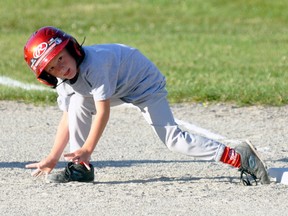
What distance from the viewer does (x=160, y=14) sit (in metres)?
19.4

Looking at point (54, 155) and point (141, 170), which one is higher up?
point (54, 155)

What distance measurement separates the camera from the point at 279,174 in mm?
6008

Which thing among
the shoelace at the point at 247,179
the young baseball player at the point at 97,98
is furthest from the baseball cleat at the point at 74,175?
the shoelace at the point at 247,179

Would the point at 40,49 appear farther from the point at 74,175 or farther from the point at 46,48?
Result: the point at 74,175

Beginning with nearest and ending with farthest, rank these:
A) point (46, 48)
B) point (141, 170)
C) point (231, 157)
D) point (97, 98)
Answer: point (46, 48)
point (97, 98)
point (231, 157)
point (141, 170)

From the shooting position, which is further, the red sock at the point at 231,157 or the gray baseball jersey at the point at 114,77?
the red sock at the point at 231,157

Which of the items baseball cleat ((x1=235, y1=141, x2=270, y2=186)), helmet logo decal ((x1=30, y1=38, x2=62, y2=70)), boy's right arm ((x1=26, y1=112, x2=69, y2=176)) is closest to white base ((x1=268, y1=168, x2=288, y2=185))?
baseball cleat ((x1=235, y1=141, x2=270, y2=186))

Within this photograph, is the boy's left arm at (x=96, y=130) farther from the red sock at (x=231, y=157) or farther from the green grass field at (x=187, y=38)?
the green grass field at (x=187, y=38)

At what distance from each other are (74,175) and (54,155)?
0.18 metres

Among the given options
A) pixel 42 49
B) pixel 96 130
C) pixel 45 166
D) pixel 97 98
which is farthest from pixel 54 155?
pixel 42 49

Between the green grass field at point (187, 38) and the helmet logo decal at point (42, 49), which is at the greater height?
the helmet logo decal at point (42, 49)

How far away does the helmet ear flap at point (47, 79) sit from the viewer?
5610mm

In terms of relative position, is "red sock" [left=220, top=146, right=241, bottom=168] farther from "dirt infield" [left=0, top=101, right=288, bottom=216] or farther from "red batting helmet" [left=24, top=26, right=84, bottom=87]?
"red batting helmet" [left=24, top=26, right=84, bottom=87]

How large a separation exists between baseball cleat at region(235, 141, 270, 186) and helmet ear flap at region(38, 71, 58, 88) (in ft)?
4.08
